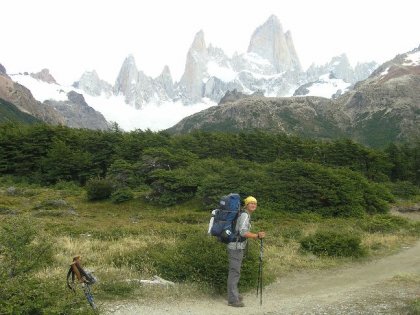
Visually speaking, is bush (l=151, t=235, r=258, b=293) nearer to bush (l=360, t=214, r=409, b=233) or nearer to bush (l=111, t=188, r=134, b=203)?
bush (l=360, t=214, r=409, b=233)

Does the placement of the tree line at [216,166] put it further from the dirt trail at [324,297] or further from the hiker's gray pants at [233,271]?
the hiker's gray pants at [233,271]

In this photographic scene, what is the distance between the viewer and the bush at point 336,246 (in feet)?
61.3

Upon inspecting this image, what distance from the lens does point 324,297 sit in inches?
477

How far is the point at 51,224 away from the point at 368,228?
69.2 feet

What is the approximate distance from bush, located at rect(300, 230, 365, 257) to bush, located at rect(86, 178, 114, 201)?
1266 inches

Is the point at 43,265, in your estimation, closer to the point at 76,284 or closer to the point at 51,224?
the point at 76,284

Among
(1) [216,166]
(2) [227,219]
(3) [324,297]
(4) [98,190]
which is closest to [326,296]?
(3) [324,297]

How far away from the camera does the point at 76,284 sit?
414 inches

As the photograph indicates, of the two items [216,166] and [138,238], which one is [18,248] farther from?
[216,166]

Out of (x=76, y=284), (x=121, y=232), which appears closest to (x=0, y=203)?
(x=121, y=232)

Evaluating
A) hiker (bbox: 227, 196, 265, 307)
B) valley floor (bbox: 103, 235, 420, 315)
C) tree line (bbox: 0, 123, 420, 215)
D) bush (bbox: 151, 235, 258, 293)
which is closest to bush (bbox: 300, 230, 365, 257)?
valley floor (bbox: 103, 235, 420, 315)

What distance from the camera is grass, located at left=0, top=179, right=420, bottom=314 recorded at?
12.1 metres

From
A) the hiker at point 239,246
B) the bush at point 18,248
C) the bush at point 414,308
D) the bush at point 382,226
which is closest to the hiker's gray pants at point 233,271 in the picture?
the hiker at point 239,246

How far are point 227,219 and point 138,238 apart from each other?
1203 centimetres
